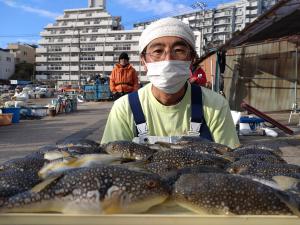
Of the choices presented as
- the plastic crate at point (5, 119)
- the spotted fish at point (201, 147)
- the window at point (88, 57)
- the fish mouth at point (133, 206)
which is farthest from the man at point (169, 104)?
the window at point (88, 57)

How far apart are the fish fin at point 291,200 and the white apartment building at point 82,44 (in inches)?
3787

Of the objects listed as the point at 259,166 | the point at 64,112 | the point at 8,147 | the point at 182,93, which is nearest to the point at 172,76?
the point at 182,93

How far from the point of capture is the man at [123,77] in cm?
1095

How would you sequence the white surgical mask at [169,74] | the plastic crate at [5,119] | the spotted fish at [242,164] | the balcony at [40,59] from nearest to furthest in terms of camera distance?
1. the spotted fish at [242,164]
2. the white surgical mask at [169,74]
3. the plastic crate at [5,119]
4. the balcony at [40,59]

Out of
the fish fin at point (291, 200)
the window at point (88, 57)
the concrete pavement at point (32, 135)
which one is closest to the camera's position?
the fish fin at point (291, 200)

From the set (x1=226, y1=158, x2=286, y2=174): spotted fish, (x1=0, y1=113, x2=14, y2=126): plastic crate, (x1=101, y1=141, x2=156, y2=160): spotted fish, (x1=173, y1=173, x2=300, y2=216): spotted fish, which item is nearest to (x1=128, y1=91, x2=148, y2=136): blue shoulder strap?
(x1=101, y1=141, x2=156, y2=160): spotted fish

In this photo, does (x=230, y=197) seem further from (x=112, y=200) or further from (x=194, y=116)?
(x=194, y=116)

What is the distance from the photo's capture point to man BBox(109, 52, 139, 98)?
431 inches

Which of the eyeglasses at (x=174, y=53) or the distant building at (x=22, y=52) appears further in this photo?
the distant building at (x=22, y=52)

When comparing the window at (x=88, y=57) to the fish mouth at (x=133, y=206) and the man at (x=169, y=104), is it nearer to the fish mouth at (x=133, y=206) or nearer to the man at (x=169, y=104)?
the man at (x=169, y=104)

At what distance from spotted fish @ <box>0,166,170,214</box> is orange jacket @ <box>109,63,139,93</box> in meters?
9.50

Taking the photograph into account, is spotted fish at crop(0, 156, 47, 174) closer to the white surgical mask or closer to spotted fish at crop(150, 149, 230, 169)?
spotted fish at crop(150, 149, 230, 169)

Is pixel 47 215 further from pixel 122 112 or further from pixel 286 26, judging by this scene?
pixel 286 26

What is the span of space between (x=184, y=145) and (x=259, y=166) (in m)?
0.61
